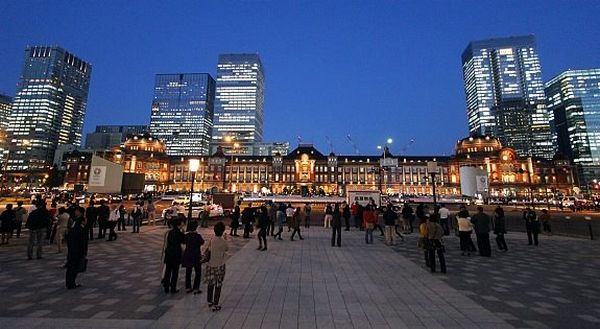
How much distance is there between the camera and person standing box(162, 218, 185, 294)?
25.6 feet

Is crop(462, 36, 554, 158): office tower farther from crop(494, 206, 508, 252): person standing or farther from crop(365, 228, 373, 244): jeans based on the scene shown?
crop(365, 228, 373, 244): jeans

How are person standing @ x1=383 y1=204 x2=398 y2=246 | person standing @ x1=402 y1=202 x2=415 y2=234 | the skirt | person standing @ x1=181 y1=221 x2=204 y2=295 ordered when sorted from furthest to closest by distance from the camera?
person standing @ x1=402 y1=202 x2=415 y2=234 → person standing @ x1=383 y1=204 x2=398 y2=246 → person standing @ x1=181 y1=221 x2=204 y2=295 → the skirt

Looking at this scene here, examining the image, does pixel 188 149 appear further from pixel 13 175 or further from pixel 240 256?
pixel 240 256

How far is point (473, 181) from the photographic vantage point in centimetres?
3325

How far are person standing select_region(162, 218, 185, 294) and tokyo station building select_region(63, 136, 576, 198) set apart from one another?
10885 centimetres

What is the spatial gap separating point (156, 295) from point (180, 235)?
163 centimetres

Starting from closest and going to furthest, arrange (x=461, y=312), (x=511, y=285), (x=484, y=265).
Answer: (x=461, y=312), (x=511, y=285), (x=484, y=265)

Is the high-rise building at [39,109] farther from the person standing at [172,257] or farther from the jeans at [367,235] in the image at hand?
the person standing at [172,257]

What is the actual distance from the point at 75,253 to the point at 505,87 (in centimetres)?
21790

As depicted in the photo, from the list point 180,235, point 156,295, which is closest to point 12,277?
Answer: point 156,295

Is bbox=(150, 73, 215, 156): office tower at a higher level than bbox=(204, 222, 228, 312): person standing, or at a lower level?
higher

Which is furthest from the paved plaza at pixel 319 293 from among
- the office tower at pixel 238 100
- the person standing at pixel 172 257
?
the office tower at pixel 238 100

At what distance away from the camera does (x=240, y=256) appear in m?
12.6

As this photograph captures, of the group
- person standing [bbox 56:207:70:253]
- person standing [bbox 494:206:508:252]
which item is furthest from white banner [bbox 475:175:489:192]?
person standing [bbox 56:207:70:253]
